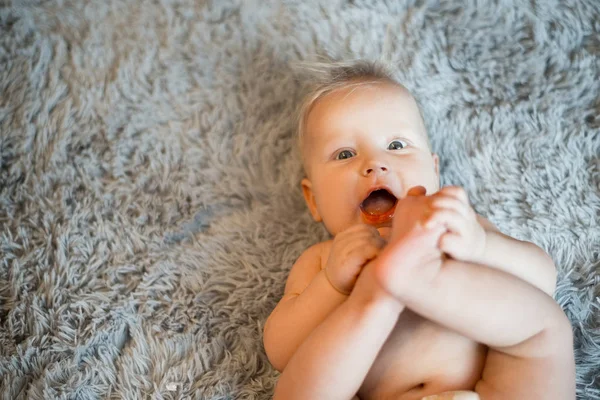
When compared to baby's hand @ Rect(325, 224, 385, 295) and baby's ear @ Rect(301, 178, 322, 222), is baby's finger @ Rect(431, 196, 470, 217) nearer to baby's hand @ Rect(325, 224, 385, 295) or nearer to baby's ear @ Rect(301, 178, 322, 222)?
baby's hand @ Rect(325, 224, 385, 295)

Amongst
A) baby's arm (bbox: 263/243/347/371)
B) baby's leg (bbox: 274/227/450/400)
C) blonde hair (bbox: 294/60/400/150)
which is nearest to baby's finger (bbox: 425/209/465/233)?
baby's leg (bbox: 274/227/450/400)

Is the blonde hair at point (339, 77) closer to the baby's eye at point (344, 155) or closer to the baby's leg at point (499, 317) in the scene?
the baby's eye at point (344, 155)

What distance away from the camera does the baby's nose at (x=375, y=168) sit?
121 centimetres

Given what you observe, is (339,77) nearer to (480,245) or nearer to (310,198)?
(310,198)

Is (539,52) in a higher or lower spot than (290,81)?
higher

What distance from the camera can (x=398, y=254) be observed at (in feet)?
3.07


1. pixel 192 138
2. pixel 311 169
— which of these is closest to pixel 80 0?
pixel 192 138

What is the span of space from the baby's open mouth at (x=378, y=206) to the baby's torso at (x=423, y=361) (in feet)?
0.66

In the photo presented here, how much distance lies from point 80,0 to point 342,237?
1.11 metres

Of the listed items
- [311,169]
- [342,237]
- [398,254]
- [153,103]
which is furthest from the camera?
[153,103]

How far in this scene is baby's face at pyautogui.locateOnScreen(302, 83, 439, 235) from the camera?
1.24 metres

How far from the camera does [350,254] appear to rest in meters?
1.06

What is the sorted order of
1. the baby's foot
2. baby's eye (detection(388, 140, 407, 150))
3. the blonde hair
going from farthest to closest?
the blonde hair, baby's eye (detection(388, 140, 407, 150)), the baby's foot

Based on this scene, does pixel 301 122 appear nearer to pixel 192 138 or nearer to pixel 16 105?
pixel 192 138
